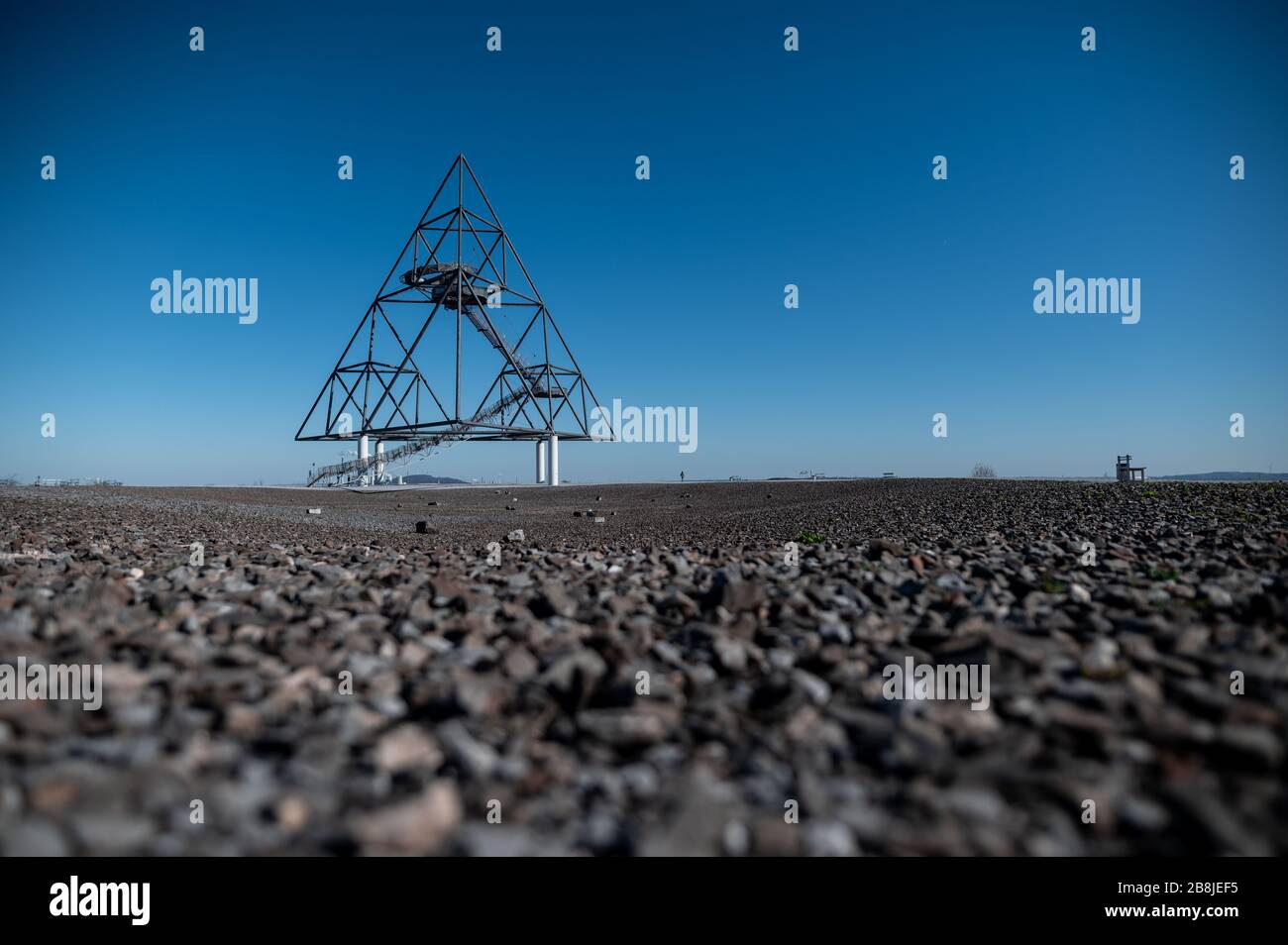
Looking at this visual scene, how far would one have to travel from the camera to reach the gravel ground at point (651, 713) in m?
1.64

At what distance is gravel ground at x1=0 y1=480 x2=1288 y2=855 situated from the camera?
5.38ft

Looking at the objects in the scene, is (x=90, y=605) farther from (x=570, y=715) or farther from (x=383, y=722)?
(x=570, y=715)

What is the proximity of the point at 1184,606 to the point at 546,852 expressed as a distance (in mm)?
3942

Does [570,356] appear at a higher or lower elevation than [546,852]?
higher

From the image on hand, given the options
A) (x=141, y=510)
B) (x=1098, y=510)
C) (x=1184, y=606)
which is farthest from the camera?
(x=141, y=510)

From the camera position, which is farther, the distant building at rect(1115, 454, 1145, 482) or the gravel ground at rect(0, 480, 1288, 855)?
the distant building at rect(1115, 454, 1145, 482)

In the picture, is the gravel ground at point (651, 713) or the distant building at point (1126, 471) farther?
the distant building at point (1126, 471)

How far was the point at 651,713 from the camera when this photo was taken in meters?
2.30

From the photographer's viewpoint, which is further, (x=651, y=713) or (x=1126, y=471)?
(x=1126, y=471)

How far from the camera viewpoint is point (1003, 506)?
12383 millimetres
